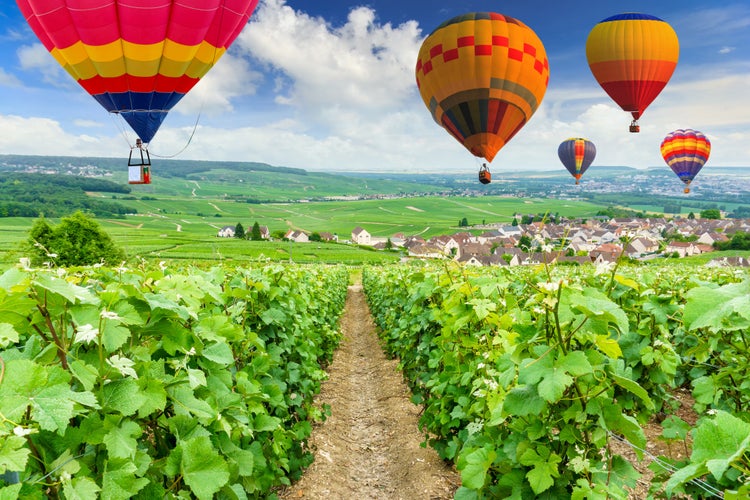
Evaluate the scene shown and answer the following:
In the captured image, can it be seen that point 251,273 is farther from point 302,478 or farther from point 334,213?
point 334,213

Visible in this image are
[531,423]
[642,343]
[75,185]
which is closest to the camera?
[531,423]

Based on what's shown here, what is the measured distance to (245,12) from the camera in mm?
14109

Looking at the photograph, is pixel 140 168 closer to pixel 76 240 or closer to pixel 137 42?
pixel 137 42

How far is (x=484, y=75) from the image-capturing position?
58.3ft

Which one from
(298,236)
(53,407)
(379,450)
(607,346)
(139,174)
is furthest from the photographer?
(298,236)

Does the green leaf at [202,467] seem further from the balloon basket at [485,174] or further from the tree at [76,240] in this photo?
the tree at [76,240]

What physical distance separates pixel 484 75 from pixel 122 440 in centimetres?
1835

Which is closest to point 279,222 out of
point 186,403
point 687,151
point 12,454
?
point 687,151

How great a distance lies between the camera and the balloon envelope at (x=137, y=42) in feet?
40.4

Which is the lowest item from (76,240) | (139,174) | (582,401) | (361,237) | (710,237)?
(361,237)

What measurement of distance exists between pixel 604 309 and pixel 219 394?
2.21 m

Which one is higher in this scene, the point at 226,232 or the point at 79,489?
the point at 79,489

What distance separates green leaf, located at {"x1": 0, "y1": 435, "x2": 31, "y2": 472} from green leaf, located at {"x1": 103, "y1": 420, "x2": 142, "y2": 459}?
44cm

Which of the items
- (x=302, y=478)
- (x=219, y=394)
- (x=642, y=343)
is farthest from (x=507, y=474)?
(x=302, y=478)
